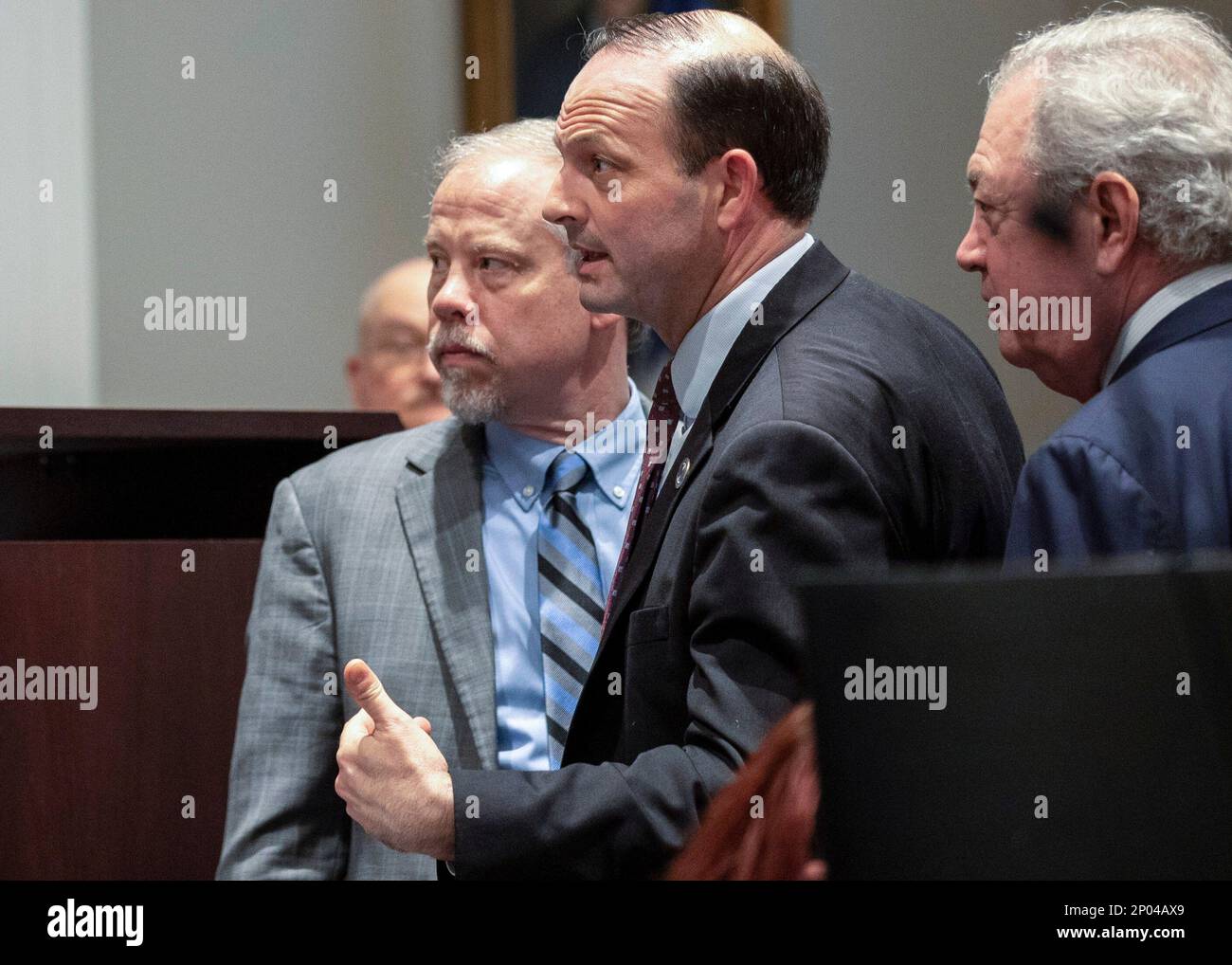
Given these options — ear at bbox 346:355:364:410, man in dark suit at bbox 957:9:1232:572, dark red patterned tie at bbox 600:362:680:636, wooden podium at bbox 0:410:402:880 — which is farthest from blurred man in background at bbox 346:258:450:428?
man in dark suit at bbox 957:9:1232:572

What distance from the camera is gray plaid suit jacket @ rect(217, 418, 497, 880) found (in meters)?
1.79

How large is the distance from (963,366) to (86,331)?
96.0 inches

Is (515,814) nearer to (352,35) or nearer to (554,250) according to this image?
(554,250)

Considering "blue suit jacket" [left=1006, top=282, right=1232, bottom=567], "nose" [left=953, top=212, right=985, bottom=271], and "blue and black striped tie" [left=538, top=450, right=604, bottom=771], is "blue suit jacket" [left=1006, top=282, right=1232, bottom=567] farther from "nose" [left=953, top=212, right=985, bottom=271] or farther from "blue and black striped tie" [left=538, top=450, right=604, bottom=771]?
"blue and black striped tie" [left=538, top=450, right=604, bottom=771]

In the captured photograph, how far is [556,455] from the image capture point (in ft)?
6.36

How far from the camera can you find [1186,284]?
1.41 metres

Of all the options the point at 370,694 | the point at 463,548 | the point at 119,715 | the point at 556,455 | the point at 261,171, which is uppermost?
the point at 261,171

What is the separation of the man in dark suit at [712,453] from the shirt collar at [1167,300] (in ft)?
0.61

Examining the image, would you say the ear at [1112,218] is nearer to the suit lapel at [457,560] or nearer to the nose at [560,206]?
A: the nose at [560,206]

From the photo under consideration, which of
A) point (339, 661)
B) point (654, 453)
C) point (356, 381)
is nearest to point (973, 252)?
point (654, 453)

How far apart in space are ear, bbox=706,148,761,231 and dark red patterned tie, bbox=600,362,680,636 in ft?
0.57

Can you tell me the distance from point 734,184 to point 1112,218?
39 centimetres

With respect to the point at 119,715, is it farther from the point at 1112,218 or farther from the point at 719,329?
the point at 1112,218
